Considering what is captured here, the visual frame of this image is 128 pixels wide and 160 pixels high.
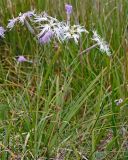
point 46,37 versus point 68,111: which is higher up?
→ point 46,37

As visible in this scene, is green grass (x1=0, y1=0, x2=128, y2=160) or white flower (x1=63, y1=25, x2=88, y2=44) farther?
white flower (x1=63, y1=25, x2=88, y2=44)

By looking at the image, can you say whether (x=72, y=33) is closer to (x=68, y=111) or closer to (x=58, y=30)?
(x=58, y=30)

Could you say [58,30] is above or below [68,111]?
above

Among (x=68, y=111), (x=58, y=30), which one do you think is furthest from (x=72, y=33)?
(x=68, y=111)

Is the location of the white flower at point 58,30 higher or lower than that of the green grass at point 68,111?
higher

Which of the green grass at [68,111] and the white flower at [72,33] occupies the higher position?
the white flower at [72,33]

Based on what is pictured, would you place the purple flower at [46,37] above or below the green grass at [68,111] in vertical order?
above

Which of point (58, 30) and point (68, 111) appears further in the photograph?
point (68, 111)

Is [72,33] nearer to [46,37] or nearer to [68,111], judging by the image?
[46,37]

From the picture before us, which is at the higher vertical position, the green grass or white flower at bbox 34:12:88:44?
white flower at bbox 34:12:88:44

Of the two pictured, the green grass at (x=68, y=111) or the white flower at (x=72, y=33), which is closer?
the green grass at (x=68, y=111)

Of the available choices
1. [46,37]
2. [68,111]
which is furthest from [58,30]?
[68,111]
